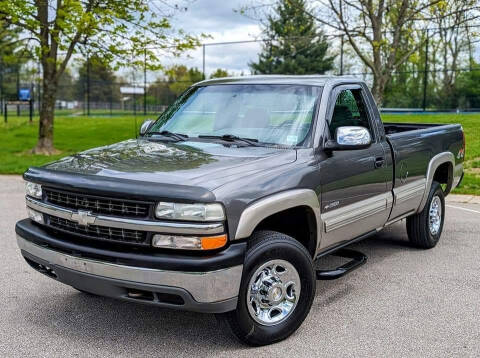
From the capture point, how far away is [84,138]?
20.6m

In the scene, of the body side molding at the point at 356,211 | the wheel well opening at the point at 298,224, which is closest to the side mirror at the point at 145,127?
the wheel well opening at the point at 298,224

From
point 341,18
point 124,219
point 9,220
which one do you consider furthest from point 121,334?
point 341,18

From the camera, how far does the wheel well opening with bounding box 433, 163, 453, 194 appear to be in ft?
22.7

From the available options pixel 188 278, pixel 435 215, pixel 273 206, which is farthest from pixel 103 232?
pixel 435 215

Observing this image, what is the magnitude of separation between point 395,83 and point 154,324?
30142mm

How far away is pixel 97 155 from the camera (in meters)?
4.47

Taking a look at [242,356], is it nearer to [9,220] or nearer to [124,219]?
[124,219]

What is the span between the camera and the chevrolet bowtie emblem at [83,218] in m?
3.70

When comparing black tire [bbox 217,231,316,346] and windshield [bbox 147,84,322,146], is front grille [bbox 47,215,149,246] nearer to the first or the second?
black tire [bbox 217,231,316,346]

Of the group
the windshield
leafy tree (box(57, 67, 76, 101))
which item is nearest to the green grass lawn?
the windshield

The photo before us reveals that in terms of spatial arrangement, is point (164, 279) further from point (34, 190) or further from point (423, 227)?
point (423, 227)

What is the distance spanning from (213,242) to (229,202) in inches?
10.4

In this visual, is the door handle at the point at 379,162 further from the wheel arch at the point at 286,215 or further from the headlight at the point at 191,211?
the headlight at the point at 191,211

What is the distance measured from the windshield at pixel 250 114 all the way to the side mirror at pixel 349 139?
0.23 metres
